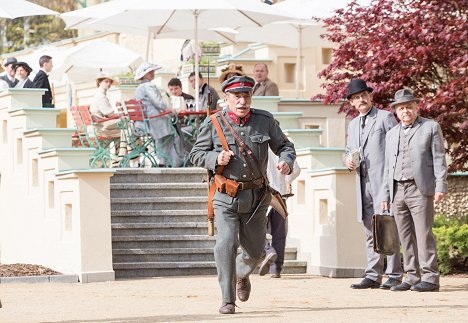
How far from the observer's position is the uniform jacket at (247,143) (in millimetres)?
12805

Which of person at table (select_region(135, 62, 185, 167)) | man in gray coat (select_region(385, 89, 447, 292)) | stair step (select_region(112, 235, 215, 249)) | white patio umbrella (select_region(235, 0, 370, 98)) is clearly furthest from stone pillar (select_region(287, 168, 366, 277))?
white patio umbrella (select_region(235, 0, 370, 98))

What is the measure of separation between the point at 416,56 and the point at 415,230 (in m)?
2.84

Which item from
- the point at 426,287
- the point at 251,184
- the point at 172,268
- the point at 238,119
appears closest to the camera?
the point at 251,184

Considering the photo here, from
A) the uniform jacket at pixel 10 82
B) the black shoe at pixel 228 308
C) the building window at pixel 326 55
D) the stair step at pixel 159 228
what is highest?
the building window at pixel 326 55

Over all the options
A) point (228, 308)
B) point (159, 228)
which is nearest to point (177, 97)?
point (159, 228)

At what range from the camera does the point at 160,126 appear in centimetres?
2066

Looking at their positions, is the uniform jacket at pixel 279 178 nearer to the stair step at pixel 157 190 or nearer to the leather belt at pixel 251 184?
the stair step at pixel 157 190

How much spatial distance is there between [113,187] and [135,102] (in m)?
2.11

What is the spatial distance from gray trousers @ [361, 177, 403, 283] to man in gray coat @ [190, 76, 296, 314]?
2793 millimetres

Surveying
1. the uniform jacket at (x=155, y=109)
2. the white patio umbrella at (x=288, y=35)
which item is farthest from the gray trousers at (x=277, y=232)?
the white patio umbrella at (x=288, y=35)

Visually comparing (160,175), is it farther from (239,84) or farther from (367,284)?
(239,84)

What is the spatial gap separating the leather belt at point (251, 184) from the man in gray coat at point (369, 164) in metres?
2.81

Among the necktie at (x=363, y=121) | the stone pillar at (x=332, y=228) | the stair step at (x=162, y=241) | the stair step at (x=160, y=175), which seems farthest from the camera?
the stair step at (x=160, y=175)

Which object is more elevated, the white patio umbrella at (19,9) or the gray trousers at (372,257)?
A: the white patio umbrella at (19,9)
